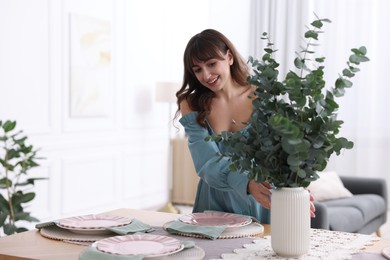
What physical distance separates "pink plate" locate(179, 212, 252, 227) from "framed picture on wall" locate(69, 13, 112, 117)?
11.4 feet

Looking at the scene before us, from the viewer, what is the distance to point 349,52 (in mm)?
6801

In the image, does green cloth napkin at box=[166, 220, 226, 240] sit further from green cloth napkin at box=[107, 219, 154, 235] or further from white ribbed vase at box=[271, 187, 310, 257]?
white ribbed vase at box=[271, 187, 310, 257]

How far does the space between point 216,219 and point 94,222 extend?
0.39 meters

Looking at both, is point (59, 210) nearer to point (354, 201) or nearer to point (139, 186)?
point (139, 186)

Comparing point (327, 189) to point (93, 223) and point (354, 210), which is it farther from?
point (93, 223)

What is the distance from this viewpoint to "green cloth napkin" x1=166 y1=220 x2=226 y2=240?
1.76 m

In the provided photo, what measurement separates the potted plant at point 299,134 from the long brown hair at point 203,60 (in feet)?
1.81

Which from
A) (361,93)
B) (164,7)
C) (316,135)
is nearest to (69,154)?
(164,7)

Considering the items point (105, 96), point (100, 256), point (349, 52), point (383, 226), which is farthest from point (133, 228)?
point (349, 52)

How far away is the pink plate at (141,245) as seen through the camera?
153 centimetres

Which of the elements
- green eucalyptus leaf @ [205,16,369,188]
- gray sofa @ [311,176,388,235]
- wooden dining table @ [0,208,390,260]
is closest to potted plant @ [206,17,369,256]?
green eucalyptus leaf @ [205,16,369,188]

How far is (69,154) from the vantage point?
5.30 m

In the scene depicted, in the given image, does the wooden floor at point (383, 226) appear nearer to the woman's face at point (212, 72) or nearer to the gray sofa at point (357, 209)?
the gray sofa at point (357, 209)

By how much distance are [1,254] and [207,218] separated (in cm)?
67
